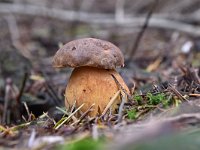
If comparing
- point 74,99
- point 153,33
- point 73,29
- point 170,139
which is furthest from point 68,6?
point 170,139

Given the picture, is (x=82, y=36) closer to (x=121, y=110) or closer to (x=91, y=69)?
(x=91, y=69)

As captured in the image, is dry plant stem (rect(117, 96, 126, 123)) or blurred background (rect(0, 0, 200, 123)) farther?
blurred background (rect(0, 0, 200, 123))

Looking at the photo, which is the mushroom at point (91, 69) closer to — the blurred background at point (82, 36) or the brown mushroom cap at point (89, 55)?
the brown mushroom cap at point (89, 55)

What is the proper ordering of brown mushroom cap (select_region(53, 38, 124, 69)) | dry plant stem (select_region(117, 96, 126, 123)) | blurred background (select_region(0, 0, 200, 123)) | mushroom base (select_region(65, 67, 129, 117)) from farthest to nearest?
blurred background (select_region(0, 0, 200, 123)) < mushroom base (select_region(65, 67, 129, 117)) < brown mushroom cap (select_region(53, 38, 124, 69)) < dry plant stem (select_region(117, 96, 126, 123))

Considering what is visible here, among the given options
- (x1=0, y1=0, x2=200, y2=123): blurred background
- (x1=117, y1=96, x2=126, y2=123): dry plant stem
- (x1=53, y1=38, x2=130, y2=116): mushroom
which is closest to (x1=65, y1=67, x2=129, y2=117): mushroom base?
(x1=53, y1=38, x2=130, y2=116): mushroom

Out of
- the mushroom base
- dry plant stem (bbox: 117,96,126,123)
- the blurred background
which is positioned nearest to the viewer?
dry plant stem (bbox: 117,96,126,123)

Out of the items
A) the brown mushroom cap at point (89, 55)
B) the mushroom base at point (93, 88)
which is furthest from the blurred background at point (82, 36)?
the brown mushroom cap at point (89, 55)

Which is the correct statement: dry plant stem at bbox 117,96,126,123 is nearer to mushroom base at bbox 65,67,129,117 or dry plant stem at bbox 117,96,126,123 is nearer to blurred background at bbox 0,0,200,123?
mushroom base at bbox 65,67,129,117
